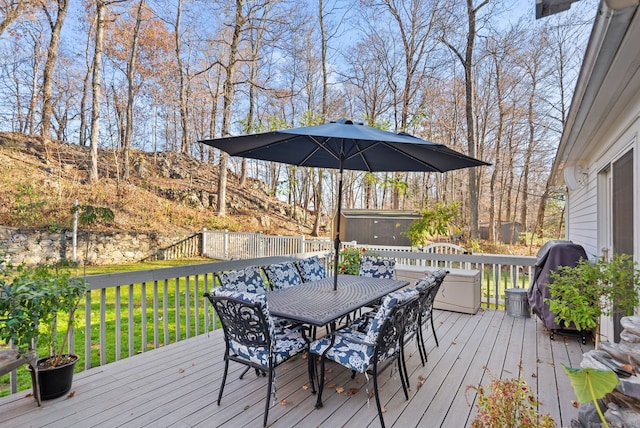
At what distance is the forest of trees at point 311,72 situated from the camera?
1014cm

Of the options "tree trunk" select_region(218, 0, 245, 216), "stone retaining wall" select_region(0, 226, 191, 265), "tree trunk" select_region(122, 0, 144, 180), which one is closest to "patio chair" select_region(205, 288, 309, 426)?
"stone retaining wall" select_region(0, 226, 191, 265)

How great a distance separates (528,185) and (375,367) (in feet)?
55.8

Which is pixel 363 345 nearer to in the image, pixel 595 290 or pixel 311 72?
pixel 595 290

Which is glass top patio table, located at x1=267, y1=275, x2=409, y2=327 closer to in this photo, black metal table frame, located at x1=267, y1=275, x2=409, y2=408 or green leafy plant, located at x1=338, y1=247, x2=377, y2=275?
black metal table frame, located at x1=267, y1=275, x2=409, y2=408

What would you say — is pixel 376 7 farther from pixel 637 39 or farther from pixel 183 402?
pixel 183 402

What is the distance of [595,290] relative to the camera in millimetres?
2479

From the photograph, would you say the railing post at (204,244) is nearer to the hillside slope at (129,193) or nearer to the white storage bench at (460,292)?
the hillside slope at (129,193)

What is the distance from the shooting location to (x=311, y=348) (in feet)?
8.81

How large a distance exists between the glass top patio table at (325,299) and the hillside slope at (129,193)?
8.15 metres

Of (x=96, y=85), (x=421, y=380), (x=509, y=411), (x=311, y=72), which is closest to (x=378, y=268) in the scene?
(x=421, y=380)

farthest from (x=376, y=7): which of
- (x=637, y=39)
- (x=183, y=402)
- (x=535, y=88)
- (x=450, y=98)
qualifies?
(x=183, y=402)

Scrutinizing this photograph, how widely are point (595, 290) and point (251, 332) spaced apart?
8.38ft

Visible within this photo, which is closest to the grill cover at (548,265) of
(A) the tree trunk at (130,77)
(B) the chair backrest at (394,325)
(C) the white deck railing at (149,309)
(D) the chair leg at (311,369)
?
(C) the white deck railing at (149,309)

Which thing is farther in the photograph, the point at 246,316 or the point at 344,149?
the point at 344,149
